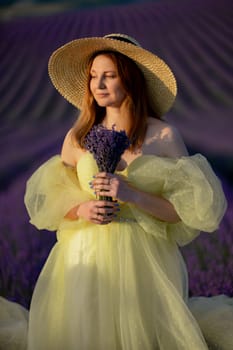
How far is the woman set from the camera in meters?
2.59

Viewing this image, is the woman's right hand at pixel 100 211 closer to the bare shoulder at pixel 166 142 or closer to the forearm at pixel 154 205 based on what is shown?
the forearm at pixel 154 205

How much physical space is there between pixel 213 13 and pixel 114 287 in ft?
7.06

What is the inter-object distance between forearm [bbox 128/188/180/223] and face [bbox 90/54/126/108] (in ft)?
1.20

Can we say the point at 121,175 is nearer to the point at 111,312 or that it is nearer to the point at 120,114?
the point at 120,114

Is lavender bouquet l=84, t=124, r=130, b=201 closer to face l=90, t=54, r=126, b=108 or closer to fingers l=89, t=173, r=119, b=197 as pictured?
fingers l=89, t=173, r=119, b=197

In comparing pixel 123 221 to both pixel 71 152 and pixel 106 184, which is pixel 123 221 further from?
pixel 71 152

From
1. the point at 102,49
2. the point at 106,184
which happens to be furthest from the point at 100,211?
the point at 102,49

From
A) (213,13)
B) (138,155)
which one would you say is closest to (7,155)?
(213,13)

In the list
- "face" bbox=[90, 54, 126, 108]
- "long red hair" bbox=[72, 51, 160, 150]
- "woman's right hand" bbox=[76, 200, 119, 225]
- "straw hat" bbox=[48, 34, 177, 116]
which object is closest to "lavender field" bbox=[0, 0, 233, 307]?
"straw hat" bbox=[48, 34, 177, 116]

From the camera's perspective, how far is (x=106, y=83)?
2641mm

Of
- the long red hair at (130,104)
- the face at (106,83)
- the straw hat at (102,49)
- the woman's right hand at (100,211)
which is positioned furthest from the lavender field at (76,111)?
the woman's right hand at (100,211)

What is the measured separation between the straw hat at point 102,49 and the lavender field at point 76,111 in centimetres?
124

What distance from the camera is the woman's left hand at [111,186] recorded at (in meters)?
2.48

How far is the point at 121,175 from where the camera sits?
264cm
